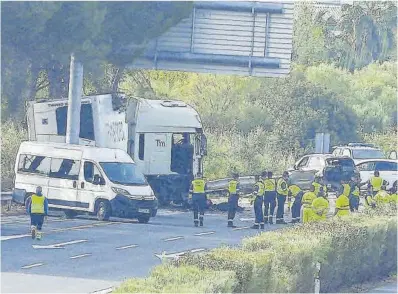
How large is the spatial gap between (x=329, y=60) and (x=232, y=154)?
26.8 metres

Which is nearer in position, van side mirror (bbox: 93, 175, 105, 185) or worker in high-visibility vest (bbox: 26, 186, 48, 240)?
worker in high-visibility vest (bbox: 26, 186, 48, 240)

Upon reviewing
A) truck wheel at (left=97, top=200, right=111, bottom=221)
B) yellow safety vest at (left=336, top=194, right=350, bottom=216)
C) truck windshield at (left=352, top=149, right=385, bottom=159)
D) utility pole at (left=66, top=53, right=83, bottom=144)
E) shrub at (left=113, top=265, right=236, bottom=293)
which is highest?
utility pole at (left=66, top=53, right=83, bottom=144)

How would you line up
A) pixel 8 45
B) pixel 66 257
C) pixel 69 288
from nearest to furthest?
pixel 69 288
pixel 66 257
pixel 8 45

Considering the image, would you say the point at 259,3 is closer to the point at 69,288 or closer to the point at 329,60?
the point at 69,288

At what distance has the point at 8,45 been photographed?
95.8 feet

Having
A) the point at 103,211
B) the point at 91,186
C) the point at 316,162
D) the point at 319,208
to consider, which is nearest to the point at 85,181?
the point at 91,186

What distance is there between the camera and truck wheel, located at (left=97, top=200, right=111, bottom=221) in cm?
2876

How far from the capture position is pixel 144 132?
35.5 meters

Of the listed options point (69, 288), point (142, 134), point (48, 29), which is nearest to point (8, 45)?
point (48, 29)

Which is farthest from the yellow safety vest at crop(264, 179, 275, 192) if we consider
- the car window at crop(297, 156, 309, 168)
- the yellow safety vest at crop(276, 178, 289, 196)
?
the car window at crop(297, 156, 309, 168)

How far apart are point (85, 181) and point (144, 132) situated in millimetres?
6666

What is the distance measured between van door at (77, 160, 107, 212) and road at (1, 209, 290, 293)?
2.00 feet

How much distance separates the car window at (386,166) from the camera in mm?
42594

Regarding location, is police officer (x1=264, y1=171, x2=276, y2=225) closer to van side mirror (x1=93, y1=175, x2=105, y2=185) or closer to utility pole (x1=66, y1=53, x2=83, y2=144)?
van side mirror (x1=93, y1=175, x2=105, y2=185)
